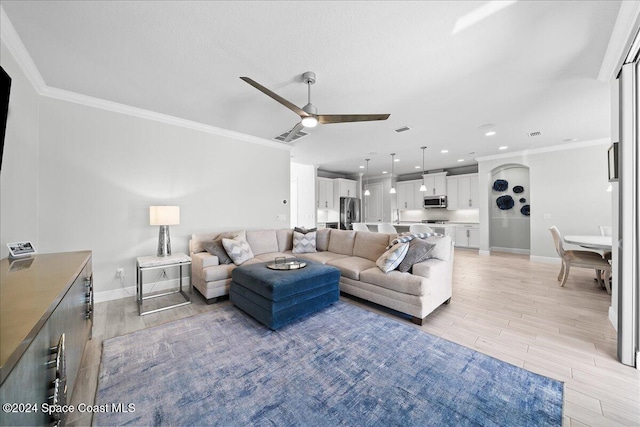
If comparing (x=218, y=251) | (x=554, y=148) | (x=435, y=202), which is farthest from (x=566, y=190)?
(x=218, y=251)

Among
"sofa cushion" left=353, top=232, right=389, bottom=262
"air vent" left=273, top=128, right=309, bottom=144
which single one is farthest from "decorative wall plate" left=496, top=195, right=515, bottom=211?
"air vent" left=273, top=128, right=309, bottom=144

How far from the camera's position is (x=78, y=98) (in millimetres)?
3033

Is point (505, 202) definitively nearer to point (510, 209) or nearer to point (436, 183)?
point (510, 209)

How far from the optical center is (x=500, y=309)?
2.96 m

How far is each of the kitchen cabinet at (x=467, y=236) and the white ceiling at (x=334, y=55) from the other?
12.8 ft

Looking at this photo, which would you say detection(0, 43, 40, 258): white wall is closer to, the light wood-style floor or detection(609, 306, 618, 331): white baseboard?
the light wood-style floor

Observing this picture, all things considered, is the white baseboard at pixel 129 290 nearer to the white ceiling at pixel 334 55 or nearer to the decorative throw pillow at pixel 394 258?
the white ceiling at pixel 334 55

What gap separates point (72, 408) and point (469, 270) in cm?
565

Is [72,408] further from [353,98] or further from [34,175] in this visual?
[353,98]

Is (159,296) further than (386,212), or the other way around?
(386,212)

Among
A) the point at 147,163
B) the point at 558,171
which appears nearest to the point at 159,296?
the point at 147,163

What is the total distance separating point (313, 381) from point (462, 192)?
24.8 feet

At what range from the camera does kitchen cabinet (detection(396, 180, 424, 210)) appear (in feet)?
28.0

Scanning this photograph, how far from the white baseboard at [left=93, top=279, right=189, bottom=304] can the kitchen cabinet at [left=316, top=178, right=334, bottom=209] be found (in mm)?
4975
